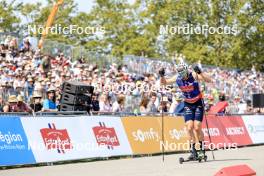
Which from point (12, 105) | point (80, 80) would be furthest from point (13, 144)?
point (80, 80)

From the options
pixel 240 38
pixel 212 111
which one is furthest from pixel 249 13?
pixel 212 111

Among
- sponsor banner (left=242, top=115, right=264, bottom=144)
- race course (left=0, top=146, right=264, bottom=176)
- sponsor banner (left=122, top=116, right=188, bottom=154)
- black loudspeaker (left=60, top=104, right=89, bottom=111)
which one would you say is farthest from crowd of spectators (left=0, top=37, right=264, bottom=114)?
race course (left=0, top=146, right=264, bottom=176)

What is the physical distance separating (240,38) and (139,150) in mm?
29569

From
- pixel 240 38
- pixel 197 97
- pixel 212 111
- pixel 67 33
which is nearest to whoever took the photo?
pixel 197 97

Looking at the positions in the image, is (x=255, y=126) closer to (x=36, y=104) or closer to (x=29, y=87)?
(x=29, y=87)

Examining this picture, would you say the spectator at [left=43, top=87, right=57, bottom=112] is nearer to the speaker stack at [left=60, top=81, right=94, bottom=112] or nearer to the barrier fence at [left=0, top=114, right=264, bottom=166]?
the speaker stack at [left=60, top=81, right=94, bottom=112]

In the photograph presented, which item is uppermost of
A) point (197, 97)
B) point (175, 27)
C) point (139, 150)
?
point (175, 27)

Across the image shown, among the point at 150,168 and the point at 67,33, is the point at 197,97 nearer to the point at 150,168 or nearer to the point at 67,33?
the point at 150,168

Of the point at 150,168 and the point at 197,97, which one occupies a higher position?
the point at 197,97

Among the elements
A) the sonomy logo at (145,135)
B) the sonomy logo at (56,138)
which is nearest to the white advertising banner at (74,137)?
the sonomy logo at (56,138)

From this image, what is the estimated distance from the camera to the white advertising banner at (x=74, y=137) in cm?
1593

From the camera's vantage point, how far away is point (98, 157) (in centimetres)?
1761

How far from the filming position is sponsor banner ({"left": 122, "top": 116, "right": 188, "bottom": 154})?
63.2ft

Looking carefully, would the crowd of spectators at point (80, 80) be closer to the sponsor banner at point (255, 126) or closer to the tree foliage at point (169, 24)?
the sponsor banner at point (255, 126)
